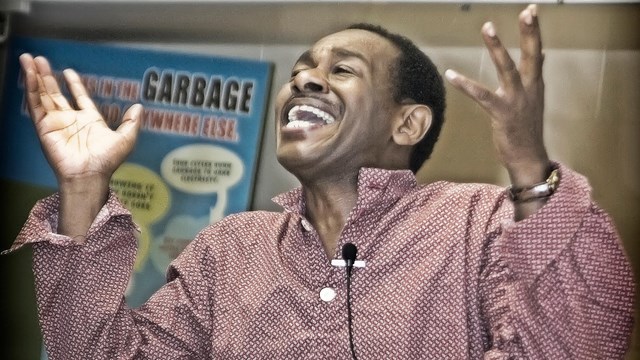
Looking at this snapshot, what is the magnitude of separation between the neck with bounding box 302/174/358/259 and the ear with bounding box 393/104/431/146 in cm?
8

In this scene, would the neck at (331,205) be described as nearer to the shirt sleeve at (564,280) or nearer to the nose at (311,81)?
the nose at (311,81)

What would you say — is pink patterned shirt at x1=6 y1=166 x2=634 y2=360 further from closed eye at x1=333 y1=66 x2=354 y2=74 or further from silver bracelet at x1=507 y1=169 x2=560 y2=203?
closed eye at x1=333 y1=66 x2=354 y2=74

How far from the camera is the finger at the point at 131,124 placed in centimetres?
125

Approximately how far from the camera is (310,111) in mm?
1259

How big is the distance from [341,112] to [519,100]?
313 millimetres

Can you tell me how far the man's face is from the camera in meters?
1.24

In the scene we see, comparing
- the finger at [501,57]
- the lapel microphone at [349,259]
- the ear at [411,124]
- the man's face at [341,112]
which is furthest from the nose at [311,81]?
the finger at [501,57]

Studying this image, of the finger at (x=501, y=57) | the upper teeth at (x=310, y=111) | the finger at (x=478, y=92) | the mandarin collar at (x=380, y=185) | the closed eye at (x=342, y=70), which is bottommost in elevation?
the mandarin collar at (x=380, y=185)

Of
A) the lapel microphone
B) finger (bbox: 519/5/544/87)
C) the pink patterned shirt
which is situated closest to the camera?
finger (bbox: 519/5/544/87)

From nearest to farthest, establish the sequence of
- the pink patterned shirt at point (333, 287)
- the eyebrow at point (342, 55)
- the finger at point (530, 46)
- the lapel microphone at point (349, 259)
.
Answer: the finger at point (530, 46)
the pink patterned shirt at point (333, 287)
the lapel microphone at point (349, 259)
the eyebrow at point (342, 55)

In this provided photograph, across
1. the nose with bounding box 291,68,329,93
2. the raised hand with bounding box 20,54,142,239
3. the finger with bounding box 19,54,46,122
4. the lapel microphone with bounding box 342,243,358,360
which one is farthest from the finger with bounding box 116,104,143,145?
the lapel microphone with bounding box 342,243,358,360

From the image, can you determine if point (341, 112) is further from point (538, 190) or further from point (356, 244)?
point (538, 190)

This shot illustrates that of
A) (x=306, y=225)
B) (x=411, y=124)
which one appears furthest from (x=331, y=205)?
(x=411, y=124)

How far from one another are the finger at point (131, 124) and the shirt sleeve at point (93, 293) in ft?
0.29
